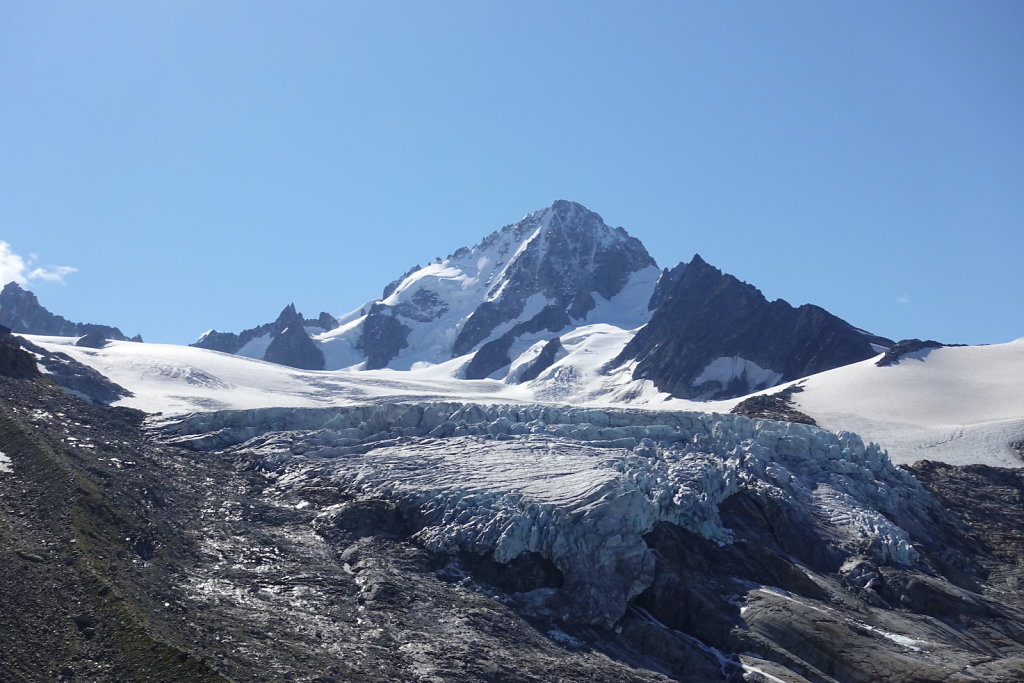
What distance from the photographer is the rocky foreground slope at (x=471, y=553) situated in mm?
38375

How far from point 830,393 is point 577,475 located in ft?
204

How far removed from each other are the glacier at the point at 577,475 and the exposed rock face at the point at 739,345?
70.2 meters

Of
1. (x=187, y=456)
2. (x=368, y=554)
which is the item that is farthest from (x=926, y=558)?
(x=187, y=456)

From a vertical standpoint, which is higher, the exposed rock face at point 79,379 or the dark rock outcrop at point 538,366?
the dark rock outcrop at point 538,366

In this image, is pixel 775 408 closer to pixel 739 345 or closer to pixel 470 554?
pixel 739 345

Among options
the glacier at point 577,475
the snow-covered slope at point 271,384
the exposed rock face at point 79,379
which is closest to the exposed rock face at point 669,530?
the glacier at point 577,475

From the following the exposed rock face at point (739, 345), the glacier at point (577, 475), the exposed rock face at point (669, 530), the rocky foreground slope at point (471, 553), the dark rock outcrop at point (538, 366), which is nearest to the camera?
the rocky foreground slope at point (471, 553)

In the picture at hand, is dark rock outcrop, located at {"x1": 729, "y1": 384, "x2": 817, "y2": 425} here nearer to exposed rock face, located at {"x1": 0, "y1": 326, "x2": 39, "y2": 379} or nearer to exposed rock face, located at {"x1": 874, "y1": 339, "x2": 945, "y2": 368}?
exposed rock face, located at {"x1": 874, "y1": 339, "x2": 945, "y2": 368}

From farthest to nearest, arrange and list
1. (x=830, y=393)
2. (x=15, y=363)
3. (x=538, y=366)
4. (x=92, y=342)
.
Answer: (x=538, y=366)
(x=92, y=342)
(x=830, y=393)
(x=15, y=363)

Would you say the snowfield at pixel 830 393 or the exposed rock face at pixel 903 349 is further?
the exposed rock face at pixel 903 349

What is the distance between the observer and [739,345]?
15712 centimetres

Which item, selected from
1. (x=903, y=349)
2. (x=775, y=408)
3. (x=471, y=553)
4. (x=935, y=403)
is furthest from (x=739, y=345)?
(x=471, y=553)

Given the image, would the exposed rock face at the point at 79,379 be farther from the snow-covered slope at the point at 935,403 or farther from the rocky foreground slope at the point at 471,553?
the snow-covered slope at the point at 935,403

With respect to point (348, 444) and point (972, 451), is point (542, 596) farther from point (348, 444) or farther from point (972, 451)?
point (972, 451)
